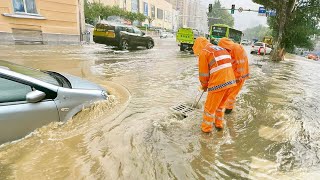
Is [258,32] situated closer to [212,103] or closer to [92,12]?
[92,12]

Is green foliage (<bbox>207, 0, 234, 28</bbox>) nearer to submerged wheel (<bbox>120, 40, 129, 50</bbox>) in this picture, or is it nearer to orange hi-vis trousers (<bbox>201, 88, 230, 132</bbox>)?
submerged wheel (<bbox>120, 40, 129, 50</bbox>)

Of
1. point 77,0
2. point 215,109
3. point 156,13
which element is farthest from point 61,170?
point 156,13

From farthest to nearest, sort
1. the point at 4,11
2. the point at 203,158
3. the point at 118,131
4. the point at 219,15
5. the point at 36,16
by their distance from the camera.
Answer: the point at 219,15, the point at 36,16, the point at 4,11, the point at 118,131, the point at 203,158

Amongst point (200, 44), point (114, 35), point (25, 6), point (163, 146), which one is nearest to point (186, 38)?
point (114, 35)

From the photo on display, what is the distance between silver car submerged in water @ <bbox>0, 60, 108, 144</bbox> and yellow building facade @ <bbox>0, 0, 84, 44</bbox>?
42.3 ft

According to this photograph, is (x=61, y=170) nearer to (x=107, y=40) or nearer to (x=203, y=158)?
(x=203, y=158)

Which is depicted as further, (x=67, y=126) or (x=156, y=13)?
(x=156, y=13)

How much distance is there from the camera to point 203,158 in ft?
10.6

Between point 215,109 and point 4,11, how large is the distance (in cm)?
1439

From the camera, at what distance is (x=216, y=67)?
348 cm

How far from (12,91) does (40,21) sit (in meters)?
13.8

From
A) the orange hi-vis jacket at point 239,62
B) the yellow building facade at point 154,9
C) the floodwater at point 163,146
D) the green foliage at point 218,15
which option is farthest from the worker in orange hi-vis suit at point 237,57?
the green foliage at point 218,15

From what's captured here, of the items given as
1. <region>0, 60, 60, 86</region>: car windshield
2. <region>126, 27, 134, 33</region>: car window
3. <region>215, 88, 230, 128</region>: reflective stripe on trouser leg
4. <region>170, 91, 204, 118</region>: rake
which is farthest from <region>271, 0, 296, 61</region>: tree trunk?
<region>0, 60, 60, 86</region>: car windshield

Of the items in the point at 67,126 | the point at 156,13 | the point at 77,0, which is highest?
the point at 156,13
